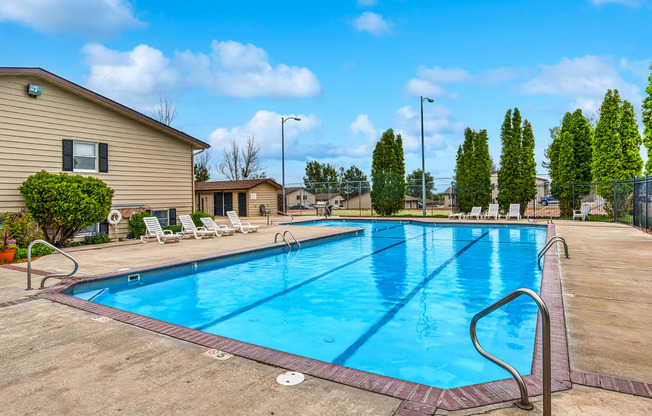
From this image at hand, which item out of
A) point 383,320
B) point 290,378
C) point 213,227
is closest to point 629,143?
point 383,320

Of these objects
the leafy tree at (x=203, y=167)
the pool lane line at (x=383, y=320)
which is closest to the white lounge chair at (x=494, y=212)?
the pool lane line at (x=383, y=320)

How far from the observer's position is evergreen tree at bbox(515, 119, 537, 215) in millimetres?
21312

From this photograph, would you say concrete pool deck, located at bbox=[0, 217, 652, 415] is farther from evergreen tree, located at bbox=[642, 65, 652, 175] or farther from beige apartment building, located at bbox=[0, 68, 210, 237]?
evergreen tree, located at bbox=[642, 65, 652, 175]

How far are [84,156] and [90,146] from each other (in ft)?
1.33

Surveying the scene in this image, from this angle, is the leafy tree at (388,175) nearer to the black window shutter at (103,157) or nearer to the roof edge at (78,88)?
the roof edge at (78,88)

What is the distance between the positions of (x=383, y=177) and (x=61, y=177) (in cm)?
1765

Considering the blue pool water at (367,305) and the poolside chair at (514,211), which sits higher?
the poolside chair at (514,211)

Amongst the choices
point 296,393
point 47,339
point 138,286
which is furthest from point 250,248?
point 296,393

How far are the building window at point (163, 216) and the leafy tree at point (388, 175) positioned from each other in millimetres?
13684

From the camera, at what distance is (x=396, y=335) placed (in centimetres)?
514

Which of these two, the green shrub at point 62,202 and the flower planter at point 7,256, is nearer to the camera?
the flower planter at point 7,256

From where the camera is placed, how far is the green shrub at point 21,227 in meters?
9.37

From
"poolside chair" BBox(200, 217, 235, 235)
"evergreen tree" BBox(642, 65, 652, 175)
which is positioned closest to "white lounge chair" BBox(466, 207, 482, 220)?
"evergreen tree" BBox(642, 65, 652, 175)

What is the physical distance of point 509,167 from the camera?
21.7 meters
